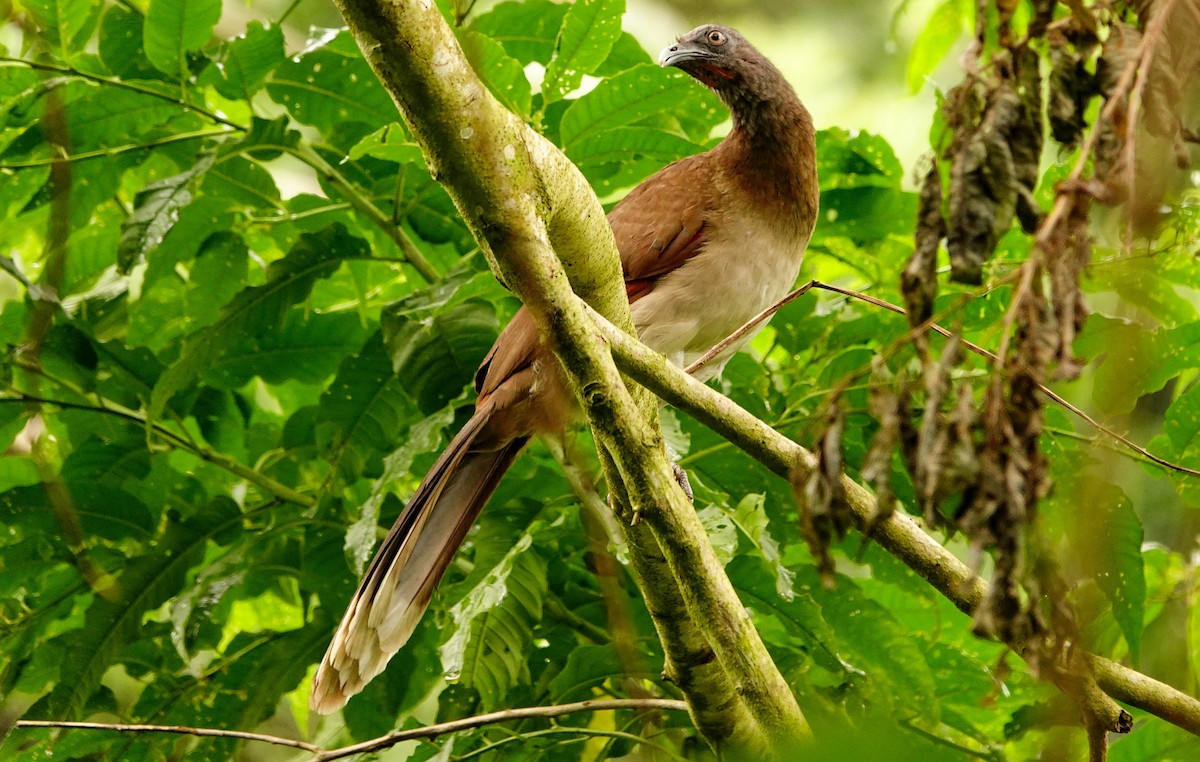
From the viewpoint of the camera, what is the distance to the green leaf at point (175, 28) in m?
2.52

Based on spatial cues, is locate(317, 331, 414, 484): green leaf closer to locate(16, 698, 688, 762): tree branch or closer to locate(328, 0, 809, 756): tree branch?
locate(16, 698, 688, 762): tree branch

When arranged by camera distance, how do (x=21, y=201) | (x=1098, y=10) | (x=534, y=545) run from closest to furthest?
(x=1098, y=10) < (x=534, y=545) < (x=21, y=201)

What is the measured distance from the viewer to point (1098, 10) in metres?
1.03

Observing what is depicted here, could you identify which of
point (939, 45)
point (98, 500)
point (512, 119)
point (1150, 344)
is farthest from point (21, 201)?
point (1150, 344)

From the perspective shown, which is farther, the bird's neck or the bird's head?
the bird's head

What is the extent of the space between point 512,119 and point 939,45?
1.58 metres

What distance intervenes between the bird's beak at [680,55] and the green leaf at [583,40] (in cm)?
100

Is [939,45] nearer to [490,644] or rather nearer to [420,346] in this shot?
[420,346]

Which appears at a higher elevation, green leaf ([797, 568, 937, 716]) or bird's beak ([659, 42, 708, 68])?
bird's beak ([659, 42, 708, 68])

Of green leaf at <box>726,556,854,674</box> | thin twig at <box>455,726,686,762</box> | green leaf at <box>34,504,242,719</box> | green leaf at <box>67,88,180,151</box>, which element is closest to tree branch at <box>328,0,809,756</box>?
thin twig at <box>455,726,686,762</box>

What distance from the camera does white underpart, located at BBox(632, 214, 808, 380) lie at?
292cm

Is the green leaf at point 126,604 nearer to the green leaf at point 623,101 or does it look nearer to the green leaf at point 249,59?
the green leaf at point 249,59

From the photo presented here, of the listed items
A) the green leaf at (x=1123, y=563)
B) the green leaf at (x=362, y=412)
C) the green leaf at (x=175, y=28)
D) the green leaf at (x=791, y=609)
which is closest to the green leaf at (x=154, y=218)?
the green leaf at (x=175, y=28)

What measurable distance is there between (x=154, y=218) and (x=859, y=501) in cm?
163
